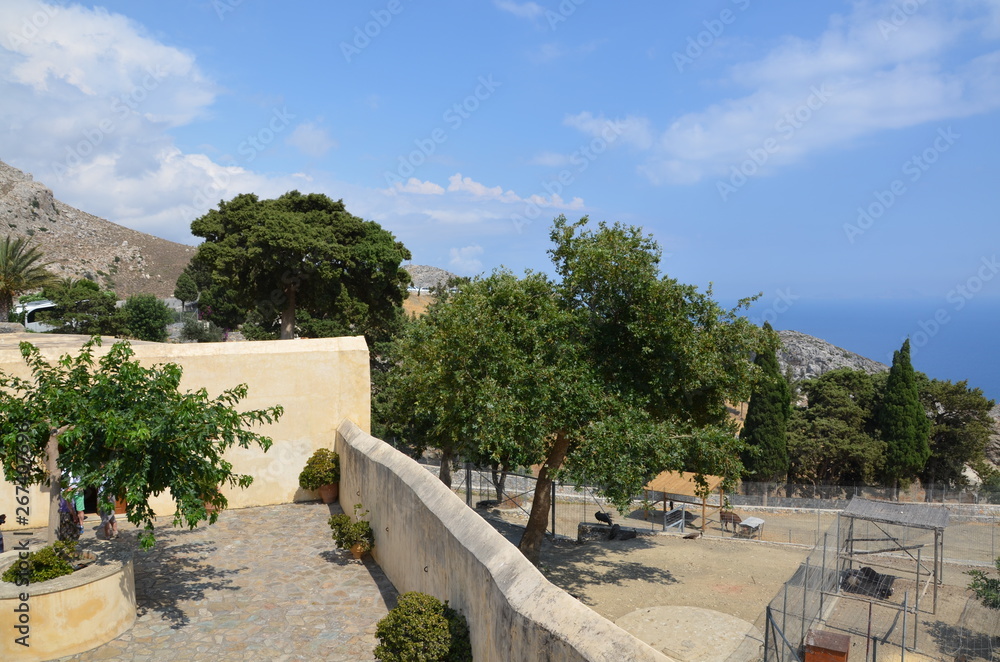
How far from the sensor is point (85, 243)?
10188 cm

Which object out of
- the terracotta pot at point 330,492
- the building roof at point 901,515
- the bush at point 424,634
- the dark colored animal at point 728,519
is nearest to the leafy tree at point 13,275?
the terracotta pot at point 330,492

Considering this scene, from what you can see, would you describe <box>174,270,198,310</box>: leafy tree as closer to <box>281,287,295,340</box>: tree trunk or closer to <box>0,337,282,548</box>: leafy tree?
<box>281,287,295,340</box>: tree trunk

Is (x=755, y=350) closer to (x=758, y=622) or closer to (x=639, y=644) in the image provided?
(x=758, y=622)

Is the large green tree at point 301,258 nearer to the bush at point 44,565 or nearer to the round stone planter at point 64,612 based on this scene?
the bush at point 44,565

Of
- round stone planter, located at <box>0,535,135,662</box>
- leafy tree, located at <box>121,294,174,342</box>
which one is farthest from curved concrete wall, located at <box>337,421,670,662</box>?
leafy tree, located at <box>121,294,174,342</box>

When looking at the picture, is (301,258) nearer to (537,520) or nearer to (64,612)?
(537,520)

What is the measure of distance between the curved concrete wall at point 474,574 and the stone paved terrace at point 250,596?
844mm

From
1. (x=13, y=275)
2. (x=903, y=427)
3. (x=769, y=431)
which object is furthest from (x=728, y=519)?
A: (x=13, y=275)

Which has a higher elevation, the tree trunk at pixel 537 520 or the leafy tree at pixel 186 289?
the leafy tree at pixel 186 289

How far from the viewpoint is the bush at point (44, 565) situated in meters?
8.66

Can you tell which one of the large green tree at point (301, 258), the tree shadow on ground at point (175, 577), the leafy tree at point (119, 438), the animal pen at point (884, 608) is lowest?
the animal pen at point (884, 608)

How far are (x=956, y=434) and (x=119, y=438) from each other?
153 feet

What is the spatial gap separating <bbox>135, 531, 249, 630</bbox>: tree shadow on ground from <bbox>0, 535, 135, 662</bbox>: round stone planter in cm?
72

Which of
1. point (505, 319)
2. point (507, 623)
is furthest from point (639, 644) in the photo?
point (505, 319)
